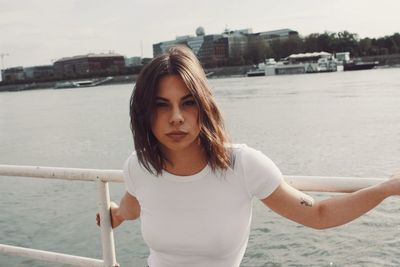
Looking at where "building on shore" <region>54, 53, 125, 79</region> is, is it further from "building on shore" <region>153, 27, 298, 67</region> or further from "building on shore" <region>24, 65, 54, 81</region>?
"building on shore" <region>153, 27, 298, 67</region>

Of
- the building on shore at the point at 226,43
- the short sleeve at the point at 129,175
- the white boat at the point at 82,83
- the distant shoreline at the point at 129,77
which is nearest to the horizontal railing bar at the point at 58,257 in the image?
the short sleeve at the point at 129,175

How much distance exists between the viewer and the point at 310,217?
4.99ft

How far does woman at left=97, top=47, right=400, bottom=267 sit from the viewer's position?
149cm

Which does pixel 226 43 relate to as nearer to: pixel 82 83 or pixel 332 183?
pixel 82 83

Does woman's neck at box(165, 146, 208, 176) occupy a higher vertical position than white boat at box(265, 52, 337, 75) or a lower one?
higher

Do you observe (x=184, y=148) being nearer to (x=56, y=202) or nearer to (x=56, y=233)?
(x=56, y=233)

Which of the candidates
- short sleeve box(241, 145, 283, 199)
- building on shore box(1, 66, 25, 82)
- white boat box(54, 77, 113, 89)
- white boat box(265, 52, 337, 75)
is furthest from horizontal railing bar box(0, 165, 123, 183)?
building on shore box(1, 66, 25, 82)

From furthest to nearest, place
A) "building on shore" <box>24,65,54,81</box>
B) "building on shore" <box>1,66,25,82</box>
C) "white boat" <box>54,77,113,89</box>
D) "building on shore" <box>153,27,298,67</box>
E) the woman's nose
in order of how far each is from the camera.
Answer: "building on shore" <box>1,66,25,82</box>, "building on shore" <box>24,65,54,81</box>, "building on shore" <box>153,27,298,67</box>, "white boat" <box>54,77,113,89</box>, the woman's nose

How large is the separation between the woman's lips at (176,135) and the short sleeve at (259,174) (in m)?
0.20

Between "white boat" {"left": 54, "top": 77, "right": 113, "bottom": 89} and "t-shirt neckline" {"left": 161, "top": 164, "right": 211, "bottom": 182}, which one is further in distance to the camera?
"white boat" {"left": 54, "top": 77, "right": 113, "bottom": 89}

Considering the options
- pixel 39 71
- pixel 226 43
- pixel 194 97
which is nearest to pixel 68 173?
pixel 194 97

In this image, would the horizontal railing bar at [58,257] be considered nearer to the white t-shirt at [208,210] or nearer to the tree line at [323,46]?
the white t-shirt at [208,210]

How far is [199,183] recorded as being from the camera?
5.08 ft

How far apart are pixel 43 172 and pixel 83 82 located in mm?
126333
